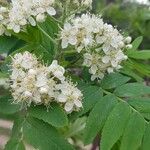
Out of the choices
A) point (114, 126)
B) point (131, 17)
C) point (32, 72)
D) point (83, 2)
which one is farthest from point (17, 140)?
point (131, 17)

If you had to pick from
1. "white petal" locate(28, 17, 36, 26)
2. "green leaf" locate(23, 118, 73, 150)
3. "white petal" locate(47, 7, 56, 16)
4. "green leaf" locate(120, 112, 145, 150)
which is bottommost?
"green leaf" locate(23, 118, 73, 150)

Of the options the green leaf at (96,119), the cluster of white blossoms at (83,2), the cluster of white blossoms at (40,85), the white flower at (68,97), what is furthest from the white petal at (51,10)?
the green leaf at (96,119)

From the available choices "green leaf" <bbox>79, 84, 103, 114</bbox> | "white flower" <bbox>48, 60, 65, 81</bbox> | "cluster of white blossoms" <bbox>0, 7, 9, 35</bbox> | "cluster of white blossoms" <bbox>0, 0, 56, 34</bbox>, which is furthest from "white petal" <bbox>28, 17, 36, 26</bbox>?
"green leaf" <bbox>79, 84, 103, 114</bbox>

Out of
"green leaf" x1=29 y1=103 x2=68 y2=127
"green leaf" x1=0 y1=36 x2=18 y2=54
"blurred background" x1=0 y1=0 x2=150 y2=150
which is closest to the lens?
"green leaf" x1=29 y1=103 x2=68 y2=127

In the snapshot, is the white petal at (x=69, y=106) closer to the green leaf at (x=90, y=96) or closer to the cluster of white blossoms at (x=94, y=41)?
the green leaf at (x=90, y=96)

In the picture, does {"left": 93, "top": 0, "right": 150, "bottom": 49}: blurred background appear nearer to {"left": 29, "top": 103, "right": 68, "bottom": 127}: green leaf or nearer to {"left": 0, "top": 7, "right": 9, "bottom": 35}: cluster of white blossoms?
{"left": 0, "top": 7, "right": 9, "bottom": 35}: cluster of white blossoms

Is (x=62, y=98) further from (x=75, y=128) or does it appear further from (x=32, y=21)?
(x=75, y=128)
